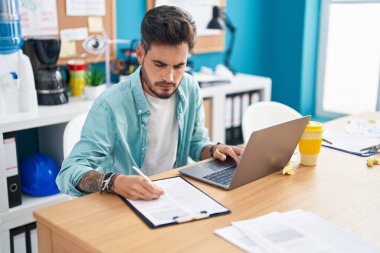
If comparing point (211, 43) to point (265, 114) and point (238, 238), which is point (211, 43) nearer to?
point (265, 114)

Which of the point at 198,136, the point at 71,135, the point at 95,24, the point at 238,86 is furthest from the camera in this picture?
the point at 238,86

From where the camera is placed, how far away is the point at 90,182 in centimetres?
141

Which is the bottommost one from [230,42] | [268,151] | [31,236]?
[31,236]

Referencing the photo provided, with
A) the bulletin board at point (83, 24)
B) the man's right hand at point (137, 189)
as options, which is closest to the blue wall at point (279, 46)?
the bulletin board at point (83, 24)

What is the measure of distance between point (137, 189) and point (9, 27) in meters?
1.44

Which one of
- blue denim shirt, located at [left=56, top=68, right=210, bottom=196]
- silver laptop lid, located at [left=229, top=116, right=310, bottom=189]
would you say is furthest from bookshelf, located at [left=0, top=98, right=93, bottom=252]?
silver laptop lid, located at [left=229, top=116, right=310, bottom=189]

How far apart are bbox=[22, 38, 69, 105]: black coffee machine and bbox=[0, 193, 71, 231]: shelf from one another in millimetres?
480

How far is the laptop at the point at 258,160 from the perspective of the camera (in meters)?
1.43

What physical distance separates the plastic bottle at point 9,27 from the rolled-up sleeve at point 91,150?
97 centimetres

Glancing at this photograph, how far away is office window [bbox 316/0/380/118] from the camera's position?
11.6ft

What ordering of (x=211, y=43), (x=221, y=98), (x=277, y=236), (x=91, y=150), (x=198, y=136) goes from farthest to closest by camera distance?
(x=211, y=43) → (x=221, y=98) → (x=198, y=136) → (x=91, y=150) → (x=277, y=236)

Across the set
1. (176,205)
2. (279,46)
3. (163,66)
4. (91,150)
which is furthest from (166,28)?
(279,46)

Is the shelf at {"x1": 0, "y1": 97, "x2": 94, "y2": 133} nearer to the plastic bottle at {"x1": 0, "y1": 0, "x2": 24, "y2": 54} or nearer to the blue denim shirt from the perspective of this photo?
the plastic bottle at {"x1": 0, "y1": 0, "x2": 24, "y2": 54}

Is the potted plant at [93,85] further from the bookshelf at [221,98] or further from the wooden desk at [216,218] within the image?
the wooden desk at [216,218]
